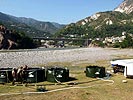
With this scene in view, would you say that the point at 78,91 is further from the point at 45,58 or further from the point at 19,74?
the point at 45,58

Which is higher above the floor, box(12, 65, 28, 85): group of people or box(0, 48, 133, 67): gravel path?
box(12, 65, 28, 85): group of people

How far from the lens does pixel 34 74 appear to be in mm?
35562

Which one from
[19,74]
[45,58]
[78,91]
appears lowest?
[45,58]

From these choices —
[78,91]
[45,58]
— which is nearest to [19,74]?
[78,91]

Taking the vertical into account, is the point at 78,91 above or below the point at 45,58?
above

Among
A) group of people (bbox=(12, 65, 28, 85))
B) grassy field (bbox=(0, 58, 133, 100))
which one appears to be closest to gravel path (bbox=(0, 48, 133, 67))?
group of people (bbox=(12, 65, 28, 85))

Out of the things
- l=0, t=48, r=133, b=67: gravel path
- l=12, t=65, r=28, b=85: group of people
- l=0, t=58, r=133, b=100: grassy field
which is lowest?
l=0, t=48, r=133, b=67: gravel path

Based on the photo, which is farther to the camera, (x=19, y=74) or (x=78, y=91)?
(x=19, y=74)

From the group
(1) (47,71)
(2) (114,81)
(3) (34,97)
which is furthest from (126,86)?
(3) (34,97)

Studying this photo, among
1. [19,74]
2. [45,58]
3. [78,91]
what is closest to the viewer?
[78,91]

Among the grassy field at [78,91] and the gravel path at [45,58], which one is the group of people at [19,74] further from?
the gravel path at [45,58]

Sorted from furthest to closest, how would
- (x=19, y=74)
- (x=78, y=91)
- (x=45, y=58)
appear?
(x=45, y=58) < (x=19, y=74) < (x=78, y=91)

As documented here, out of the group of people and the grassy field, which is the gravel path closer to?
the group of people

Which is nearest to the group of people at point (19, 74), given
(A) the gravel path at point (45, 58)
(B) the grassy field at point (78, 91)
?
(B) the grassy field at point (78, 91)
